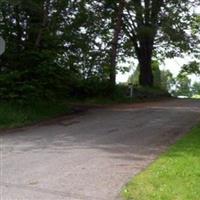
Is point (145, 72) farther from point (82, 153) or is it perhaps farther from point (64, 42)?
point (82, 153)

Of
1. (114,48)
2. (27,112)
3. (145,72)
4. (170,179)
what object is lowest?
(170,179)

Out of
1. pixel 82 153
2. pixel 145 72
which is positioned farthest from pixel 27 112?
pixel 145 72

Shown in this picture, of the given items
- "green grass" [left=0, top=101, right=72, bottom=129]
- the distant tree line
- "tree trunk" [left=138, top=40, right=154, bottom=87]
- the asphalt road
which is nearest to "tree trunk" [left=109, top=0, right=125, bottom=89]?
the distant tree line

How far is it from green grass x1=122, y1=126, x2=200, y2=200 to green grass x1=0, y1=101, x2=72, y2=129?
7.53m

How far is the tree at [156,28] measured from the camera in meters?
31.0

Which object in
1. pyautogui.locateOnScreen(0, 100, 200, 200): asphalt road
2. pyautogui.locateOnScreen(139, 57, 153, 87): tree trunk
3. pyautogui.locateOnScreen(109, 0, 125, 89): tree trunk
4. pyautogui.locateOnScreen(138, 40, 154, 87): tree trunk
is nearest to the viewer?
pyautogui.locateOnScreen(0, 100, 200, 200): asphalt road

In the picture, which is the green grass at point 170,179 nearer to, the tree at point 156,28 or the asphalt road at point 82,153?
the asphalt road at point 82,153

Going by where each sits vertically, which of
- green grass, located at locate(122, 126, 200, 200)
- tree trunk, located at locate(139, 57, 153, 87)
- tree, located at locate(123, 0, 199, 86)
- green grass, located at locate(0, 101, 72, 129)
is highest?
tree, located at locate(123, 0, 199, 86)

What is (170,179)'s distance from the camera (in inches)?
364

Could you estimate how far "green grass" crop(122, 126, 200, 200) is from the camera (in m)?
8.23

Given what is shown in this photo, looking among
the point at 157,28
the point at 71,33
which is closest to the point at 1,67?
the point at 71,33

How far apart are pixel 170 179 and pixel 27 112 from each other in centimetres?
1129

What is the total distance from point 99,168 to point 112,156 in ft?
4.96

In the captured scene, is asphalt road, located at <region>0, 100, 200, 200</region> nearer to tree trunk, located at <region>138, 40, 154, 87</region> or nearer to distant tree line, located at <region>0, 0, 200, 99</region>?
distant tree line, located at <region>0, 0, 200, 99</region>
